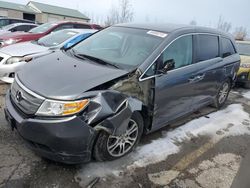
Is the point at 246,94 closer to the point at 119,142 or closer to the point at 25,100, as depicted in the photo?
the point at 119,142

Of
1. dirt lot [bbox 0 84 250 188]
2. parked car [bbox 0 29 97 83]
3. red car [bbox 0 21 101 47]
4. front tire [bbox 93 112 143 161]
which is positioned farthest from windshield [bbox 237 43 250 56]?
front tire [bbox 93 112 143 161]

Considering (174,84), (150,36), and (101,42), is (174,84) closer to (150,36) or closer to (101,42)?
(150,36)

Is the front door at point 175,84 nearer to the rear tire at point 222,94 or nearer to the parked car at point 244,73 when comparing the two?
the rear tire at point 222,94

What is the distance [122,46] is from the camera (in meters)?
3.60

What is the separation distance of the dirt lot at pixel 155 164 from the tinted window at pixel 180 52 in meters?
1.18

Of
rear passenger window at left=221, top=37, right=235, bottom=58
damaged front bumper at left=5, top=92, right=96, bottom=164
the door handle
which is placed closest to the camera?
damaged front bumper at left=5, top=92, right=96, bottom=164

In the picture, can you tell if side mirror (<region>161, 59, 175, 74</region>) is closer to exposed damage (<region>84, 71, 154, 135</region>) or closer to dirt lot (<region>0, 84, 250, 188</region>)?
exposed damage (<region>84, 71, 154, 135</region>)

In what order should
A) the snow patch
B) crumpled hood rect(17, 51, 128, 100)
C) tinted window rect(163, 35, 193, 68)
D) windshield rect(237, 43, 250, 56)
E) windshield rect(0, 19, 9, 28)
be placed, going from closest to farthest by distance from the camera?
crumpled hood rect(17, 51, 128, 100) < tinted window rect(163, 35, 193, 68) < the snow patch < windshield rect(237, 43, 250, 56) < windshield rect(0, 19, 9, 28)

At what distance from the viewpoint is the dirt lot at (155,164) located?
2650mm

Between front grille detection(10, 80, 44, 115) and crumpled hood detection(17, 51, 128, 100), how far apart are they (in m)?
0.06

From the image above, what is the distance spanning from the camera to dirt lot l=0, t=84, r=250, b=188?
2.65 m

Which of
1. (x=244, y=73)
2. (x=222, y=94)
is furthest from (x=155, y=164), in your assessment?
(x=244, y=73)

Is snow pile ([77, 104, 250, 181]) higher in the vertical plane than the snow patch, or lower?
higher

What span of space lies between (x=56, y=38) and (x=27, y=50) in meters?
1.26
